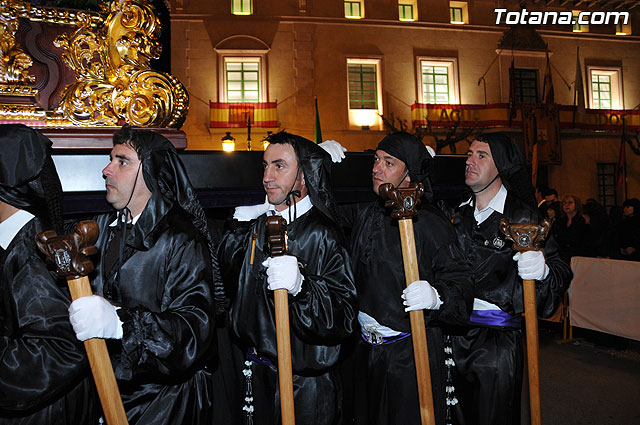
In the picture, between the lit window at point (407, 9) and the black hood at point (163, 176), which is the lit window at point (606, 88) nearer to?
the lit window at point (407, 9)

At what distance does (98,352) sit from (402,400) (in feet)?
6.10

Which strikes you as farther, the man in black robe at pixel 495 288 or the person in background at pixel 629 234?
the person in background at pixel 629 234

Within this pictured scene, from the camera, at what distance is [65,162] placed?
2613mm

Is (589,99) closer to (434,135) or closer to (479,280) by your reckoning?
(434,135)

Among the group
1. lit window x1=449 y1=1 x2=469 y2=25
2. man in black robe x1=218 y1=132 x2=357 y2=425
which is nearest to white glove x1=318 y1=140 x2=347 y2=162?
man in black robe x1=218 y1=132 x2=357 y2=425

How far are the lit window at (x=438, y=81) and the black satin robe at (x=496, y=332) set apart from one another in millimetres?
16905

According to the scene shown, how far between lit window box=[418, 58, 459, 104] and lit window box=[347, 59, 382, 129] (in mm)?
1828

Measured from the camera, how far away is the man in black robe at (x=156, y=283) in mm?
1945

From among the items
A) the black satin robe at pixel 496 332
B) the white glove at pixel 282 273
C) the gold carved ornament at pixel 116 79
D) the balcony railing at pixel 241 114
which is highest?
the balcony railing at pixel 241 114

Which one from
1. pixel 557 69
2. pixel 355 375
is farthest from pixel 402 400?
pixel 557 69

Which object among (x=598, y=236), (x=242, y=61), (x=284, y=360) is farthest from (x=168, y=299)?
(x=242, y=61)

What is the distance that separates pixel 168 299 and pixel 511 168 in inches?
96.7

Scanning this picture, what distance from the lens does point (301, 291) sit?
2312mm

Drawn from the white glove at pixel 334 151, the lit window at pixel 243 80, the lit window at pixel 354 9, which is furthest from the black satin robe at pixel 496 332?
the lit window at pixel 354 9
